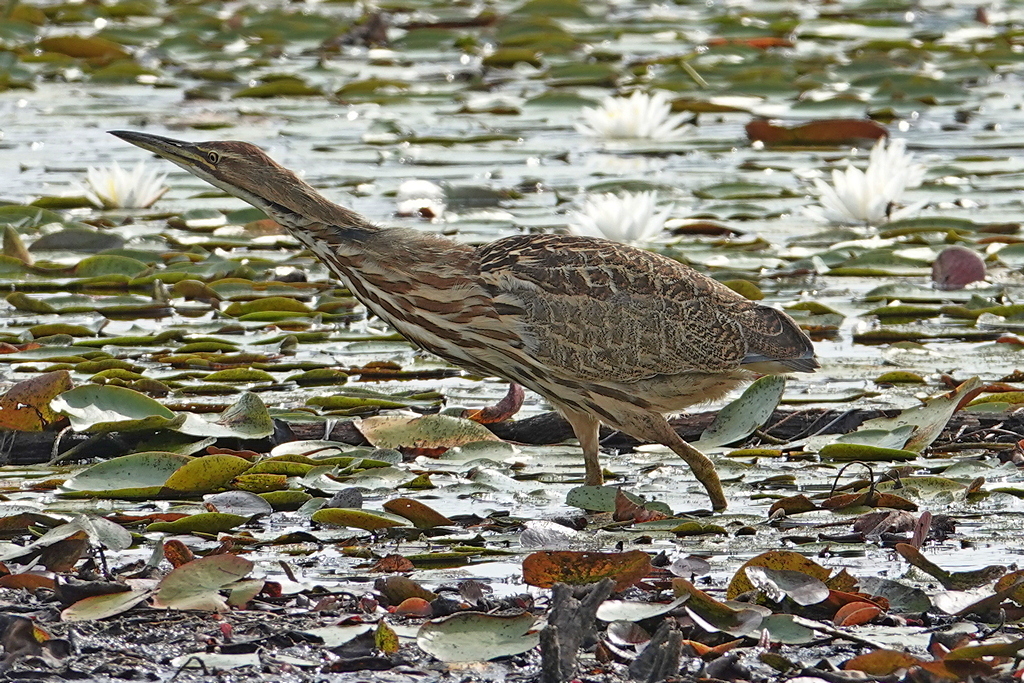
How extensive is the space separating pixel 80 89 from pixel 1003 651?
9850mm

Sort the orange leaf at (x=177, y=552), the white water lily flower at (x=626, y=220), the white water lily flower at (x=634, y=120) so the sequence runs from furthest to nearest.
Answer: the white water lily flower at (x=634, y=120) → the white water lily flower at (x=626, y=220) → the orange leaf at (x=177, y=552)

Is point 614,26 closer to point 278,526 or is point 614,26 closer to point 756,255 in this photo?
point 756,255

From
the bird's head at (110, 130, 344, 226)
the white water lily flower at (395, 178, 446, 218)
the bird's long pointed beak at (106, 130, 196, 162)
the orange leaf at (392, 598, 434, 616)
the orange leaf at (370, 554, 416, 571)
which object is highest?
the bird's long pointed beak at (106, 130, 196, 162)

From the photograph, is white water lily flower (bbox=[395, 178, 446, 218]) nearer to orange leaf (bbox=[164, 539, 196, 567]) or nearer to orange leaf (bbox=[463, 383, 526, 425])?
orange leaf (bbox=[463, 383, 526, 425])

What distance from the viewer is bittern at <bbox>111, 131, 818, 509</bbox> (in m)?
5.34

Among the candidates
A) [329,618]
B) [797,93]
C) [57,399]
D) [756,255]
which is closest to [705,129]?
[797,93]

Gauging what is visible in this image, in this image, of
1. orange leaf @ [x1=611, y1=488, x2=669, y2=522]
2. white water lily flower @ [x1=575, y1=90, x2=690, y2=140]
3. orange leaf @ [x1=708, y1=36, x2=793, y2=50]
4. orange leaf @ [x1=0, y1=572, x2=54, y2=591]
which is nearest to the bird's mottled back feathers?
orange leaf @ [x1=611, y1=488, x2=669, y2=522]

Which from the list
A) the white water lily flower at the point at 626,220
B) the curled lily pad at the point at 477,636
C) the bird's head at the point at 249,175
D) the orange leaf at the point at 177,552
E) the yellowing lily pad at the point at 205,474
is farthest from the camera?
the white water lily flower at the point at 626,220

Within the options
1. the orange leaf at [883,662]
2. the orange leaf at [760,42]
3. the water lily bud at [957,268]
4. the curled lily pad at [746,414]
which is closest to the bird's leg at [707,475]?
the curled lily pad at [746,414]

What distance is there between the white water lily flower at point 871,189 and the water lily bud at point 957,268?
0.75 m

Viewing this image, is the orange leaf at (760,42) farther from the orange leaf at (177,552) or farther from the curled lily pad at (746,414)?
the orange leaf at (177,552)

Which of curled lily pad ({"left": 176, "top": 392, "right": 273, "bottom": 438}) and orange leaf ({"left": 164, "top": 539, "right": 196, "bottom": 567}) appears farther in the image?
curled lily pad ({"left": 176, "top": 392, "right": 273, "bottom": 438})

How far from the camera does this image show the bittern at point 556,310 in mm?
5340

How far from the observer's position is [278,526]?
4801mm
